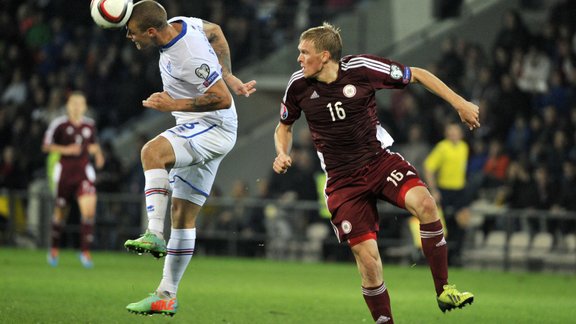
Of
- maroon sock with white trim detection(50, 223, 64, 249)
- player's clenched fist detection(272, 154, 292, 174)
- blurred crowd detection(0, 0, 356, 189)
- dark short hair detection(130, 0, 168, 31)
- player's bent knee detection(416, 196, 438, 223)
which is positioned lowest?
maroon sock with white trim detection(50, 223, 64, 249)

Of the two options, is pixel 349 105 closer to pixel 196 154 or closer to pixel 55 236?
pixel 196 154

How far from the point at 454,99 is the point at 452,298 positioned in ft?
4.52

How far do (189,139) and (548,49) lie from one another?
1276cm

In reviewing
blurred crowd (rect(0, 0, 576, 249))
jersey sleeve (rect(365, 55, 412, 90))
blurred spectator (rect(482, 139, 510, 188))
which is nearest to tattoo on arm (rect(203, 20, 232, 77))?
jersey sleeve (rect(365, 55, 412, 90))

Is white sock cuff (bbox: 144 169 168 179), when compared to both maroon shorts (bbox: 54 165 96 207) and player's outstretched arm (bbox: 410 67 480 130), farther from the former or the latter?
maroon shorts (bbox: 54 165 96 207)

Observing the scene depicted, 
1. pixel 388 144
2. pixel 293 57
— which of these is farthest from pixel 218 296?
pixel 293 57

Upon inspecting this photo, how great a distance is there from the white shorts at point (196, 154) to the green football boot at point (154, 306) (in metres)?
0.89

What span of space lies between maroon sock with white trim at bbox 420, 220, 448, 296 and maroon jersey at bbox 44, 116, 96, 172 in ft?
32.1

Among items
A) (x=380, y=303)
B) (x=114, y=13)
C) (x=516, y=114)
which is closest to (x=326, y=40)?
(x=114, y=13)

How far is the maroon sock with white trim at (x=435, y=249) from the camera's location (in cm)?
805

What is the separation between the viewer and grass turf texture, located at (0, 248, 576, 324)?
382 inches

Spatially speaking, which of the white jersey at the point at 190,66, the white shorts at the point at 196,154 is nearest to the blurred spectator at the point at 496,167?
the white shorts at the point at 196,154

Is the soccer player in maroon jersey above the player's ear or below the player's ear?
below

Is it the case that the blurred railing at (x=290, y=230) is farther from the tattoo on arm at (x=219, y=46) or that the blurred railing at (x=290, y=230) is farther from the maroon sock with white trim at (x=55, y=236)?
the tattoo on arm at (x=219, y=46)
